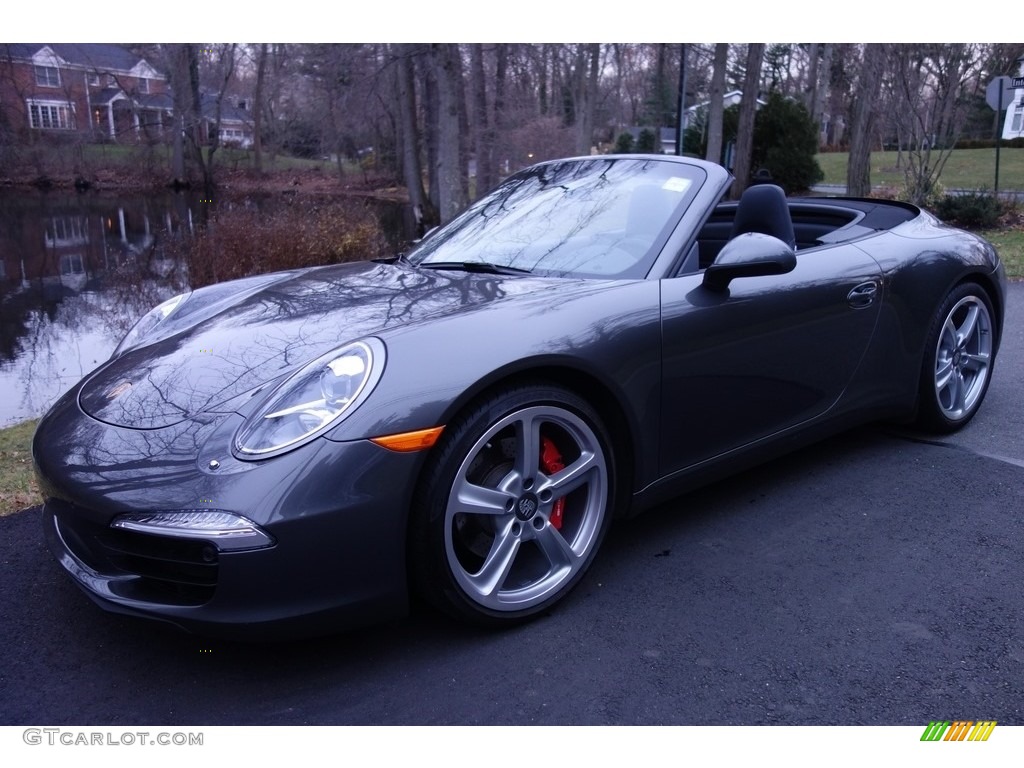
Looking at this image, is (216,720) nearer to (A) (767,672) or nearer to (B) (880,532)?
(A) (767,672)

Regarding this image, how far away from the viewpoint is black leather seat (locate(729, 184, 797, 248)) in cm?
342

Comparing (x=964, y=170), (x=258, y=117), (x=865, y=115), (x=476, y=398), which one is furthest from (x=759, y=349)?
(x=258, y=117)

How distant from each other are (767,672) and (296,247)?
9371 mm

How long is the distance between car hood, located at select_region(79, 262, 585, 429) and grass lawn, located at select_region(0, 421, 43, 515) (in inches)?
42.0

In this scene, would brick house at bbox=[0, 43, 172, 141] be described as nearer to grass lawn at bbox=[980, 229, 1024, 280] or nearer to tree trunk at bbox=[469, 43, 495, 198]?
tree trunk at bbox=[469, 43, 495, 198]

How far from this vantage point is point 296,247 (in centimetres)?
1066

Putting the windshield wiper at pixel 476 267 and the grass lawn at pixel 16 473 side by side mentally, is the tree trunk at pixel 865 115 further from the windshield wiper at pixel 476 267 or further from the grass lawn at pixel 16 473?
the grass lawn at pixel 16 473

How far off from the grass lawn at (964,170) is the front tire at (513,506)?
22557mm

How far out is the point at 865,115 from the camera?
→ 56.4ft

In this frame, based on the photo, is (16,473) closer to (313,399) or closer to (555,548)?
(313,399)

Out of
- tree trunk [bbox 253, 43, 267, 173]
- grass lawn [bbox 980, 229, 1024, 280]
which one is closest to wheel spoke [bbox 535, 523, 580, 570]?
grass lawn [bbox 980, 229, 1024, 280]

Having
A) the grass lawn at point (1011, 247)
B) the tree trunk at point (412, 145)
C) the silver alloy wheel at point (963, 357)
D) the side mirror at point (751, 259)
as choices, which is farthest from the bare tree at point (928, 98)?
the side mirror at point (751, 259)

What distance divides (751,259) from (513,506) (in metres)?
1.14
